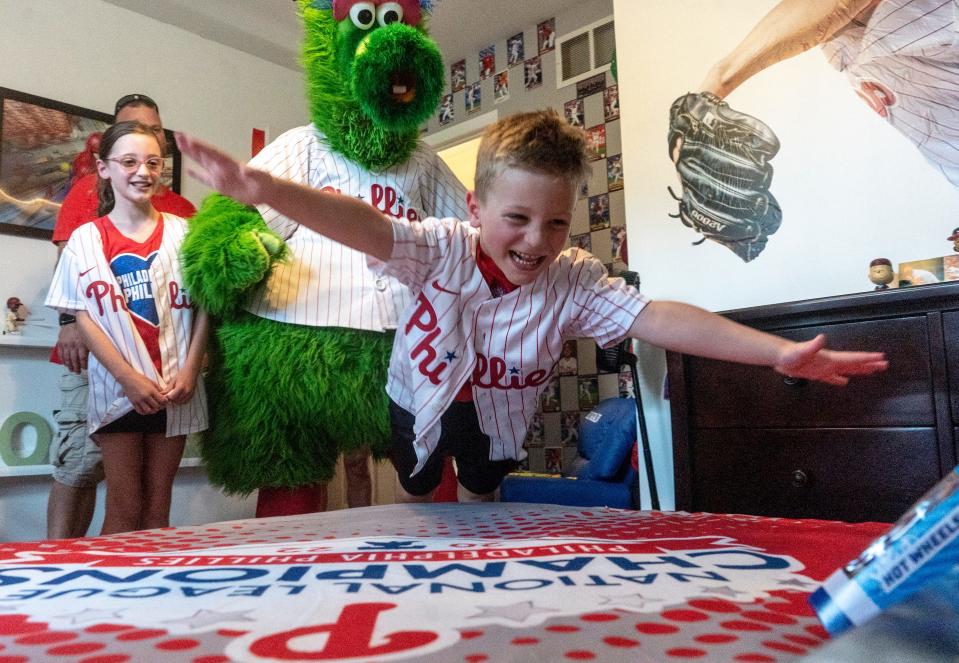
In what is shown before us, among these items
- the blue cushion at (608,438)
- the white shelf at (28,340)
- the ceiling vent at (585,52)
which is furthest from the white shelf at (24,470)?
the ceiling vent at (585,52)

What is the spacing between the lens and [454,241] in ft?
3.59

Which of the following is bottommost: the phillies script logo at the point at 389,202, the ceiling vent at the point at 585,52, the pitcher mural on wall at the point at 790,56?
the phillies script logo at the point at 389,202

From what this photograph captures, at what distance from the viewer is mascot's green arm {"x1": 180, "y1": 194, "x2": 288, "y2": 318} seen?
52.2 inches

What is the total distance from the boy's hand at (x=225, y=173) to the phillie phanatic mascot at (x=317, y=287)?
0.56 m

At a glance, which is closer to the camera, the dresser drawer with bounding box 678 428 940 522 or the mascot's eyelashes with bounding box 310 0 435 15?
the dresser drawer with bounding box 678 428 940 522

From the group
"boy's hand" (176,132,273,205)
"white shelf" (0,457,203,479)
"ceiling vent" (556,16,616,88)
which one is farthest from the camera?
"ceiling vent" (556,16,616,88)

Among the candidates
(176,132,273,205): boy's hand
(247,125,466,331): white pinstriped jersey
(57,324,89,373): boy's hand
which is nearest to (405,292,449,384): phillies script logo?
(247,125,466,331): white pinstriped jersey

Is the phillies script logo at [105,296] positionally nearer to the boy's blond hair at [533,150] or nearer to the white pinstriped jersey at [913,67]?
the boy's blond hair at [533,150]

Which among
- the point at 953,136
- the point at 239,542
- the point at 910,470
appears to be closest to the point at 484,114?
the point at 953,136

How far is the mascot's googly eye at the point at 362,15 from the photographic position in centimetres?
138

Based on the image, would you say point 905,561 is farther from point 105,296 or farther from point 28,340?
point 28,340

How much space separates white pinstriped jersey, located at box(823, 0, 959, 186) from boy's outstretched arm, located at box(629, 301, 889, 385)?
636 mm

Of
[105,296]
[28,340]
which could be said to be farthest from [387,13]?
[28,340]

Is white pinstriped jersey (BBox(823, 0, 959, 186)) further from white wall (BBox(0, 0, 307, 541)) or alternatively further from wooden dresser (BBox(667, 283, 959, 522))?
white wall (BBox(0, 0, 307, 541))
